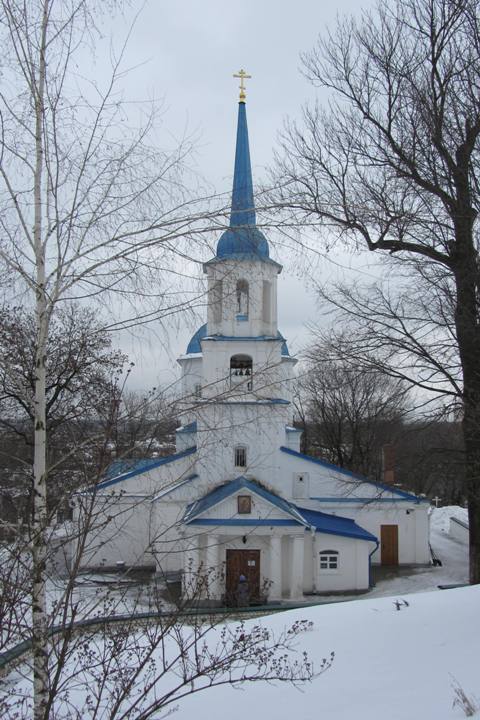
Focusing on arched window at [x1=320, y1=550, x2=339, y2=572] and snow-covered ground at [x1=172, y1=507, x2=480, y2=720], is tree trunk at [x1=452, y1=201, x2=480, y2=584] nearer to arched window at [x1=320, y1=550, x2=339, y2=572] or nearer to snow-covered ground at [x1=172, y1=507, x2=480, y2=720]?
snow-covered ground at [x1=172, y1=507, x2=480, y2=720]

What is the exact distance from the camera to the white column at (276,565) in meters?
18.8

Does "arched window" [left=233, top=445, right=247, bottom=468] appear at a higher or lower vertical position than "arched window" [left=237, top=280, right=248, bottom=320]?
lower

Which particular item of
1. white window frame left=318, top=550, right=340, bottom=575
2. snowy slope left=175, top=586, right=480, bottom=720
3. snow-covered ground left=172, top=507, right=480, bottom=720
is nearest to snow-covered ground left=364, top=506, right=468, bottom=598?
white window frame left=318, top=550, right=340, bottom=575

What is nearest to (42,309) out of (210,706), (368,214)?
(368,214)

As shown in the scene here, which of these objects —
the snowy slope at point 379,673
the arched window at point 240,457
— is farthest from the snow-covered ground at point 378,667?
the arched window at point 240,457

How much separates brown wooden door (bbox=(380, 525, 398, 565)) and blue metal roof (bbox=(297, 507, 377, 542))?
1.68 meters

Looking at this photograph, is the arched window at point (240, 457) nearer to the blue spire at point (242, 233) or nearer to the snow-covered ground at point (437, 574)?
the snow-covered ground at point (437, 574)

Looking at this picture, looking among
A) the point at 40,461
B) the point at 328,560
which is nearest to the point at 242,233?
the point at 40,461

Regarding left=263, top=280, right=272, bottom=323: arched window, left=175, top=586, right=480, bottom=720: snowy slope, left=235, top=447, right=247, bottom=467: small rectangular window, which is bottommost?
left=175, top=586, right=480, bottom=720: snowy slope

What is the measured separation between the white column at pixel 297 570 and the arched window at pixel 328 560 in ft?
4.06

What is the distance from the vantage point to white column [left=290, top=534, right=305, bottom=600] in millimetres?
19094

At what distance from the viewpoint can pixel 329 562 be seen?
2022 centimetres

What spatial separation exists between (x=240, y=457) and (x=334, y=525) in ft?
13.4

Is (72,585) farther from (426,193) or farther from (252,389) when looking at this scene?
(426,193)
